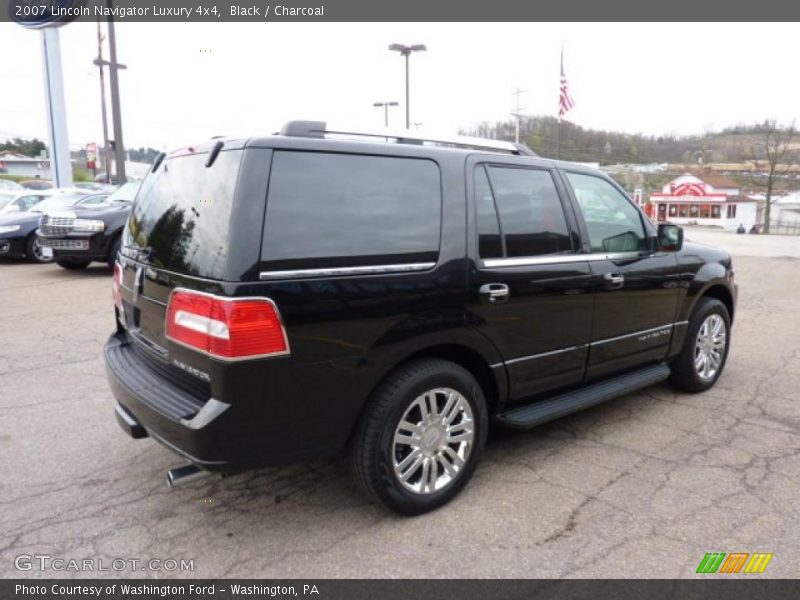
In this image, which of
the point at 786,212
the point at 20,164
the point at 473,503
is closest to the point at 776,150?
the point at 786,212

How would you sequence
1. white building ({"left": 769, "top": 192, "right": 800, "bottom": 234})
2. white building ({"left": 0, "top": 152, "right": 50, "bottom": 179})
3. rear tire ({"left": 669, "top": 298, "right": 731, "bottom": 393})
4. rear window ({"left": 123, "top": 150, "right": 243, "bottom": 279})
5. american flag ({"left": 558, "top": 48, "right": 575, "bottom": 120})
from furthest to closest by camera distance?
1. white building ({"left": 0, "top": 152, "right": 50, "bottom": 179})
2. white building ({"left": 769, "top": 192, "right": 800, "bottom": 234})
3. american flag ({"left": 558, "top": 48, "right": 575, "bottom": 120})
4. rear tire ({"left": 669, "top": 298, "right": 731, "bottom": 393})
5. rear window ({"left": 123, "top": 150, "right": 243, "bottom": 279})

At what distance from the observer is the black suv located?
8.28ft

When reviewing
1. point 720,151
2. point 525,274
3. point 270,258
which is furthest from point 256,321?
point 720,151

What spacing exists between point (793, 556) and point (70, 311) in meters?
7.97

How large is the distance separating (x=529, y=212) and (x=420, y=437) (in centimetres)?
149

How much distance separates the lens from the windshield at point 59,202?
41.8ft

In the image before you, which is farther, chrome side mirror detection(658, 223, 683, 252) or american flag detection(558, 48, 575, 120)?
american flag detection(558, 48, 575, 120)

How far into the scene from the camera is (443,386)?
3057 millimetres

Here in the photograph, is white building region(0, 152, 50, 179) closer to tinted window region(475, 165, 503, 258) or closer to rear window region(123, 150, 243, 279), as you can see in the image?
rear window region(123, 150, 243, 279)

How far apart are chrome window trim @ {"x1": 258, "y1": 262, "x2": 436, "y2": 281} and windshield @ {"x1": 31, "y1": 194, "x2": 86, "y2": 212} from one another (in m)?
11.8

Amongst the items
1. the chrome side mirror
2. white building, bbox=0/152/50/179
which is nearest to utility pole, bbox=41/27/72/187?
the chrome side mirror
